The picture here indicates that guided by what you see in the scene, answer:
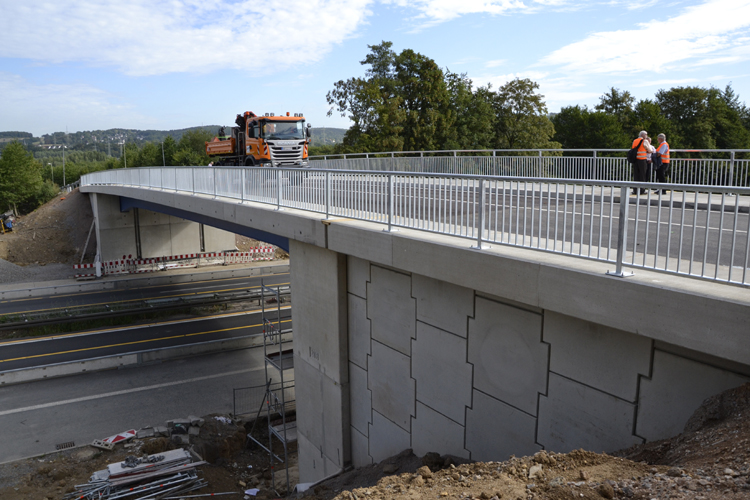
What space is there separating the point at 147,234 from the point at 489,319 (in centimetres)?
3532

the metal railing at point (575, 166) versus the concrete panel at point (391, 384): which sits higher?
the metal railing at point (575, 166)

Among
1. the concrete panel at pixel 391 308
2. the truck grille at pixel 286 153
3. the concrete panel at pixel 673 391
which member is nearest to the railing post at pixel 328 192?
the concrete panel at pixel 391 308

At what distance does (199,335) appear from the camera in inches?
932

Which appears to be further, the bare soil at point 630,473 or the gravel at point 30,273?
the gravel at point 30,273

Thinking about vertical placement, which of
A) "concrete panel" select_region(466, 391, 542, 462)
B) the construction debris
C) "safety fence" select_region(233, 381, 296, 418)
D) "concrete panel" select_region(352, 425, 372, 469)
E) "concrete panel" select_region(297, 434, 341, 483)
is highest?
"concrete panel" select_region(466, 391, 542, 462)

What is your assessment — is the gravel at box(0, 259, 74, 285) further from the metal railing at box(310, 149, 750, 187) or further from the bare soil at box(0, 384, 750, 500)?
the bare soil at box(0, 384, 750, 500)

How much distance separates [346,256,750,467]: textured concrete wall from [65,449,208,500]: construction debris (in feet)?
15.9

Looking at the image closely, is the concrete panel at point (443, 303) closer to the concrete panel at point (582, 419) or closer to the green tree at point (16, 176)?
the concrete panel at point (582, 419)

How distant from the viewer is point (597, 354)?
567cm

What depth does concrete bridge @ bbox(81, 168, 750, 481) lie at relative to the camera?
491 cm

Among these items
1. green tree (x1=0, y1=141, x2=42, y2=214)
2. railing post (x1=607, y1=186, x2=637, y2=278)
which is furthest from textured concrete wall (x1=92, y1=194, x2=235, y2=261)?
green tree (x1=0, y1=141, x2=42, y2=214)

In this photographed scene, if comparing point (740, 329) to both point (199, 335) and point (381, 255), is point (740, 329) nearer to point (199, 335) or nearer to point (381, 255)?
point (381, 255)

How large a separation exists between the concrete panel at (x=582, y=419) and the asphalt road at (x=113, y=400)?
41.4 ft

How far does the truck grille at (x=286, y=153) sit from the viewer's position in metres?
25.0
